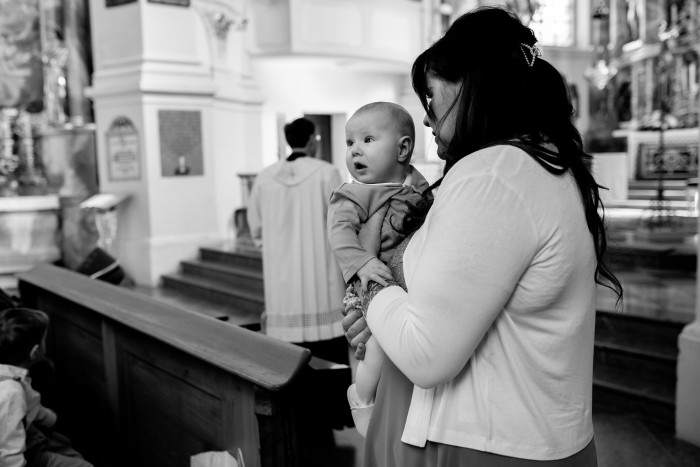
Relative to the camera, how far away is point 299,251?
4.12 metres

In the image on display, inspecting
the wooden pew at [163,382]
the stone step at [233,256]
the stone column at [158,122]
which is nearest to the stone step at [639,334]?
the wooden pew at [163,382]

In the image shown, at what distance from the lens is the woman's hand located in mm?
1282

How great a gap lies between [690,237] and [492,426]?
6.66 m

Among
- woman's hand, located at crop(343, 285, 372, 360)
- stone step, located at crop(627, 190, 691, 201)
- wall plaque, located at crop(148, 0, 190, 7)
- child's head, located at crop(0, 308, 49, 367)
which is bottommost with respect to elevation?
stone step, located at crop(627, 190, 691, 201)

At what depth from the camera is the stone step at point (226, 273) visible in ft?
22.7

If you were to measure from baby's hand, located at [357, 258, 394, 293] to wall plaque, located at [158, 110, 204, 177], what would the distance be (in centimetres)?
732

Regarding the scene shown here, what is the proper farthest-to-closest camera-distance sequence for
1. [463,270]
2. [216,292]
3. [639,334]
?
[216,292] < [639,334] < [463,270]

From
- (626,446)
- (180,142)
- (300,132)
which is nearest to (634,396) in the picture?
(626,446)

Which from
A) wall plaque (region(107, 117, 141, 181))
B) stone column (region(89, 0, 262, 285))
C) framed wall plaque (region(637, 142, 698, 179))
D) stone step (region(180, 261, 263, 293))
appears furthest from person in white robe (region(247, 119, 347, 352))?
framed wall plaque (region(637, 142, 698, 179))

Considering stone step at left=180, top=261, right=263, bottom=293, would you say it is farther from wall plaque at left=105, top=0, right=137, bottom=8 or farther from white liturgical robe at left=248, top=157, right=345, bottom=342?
wall plaque at left=105, top=0, right=137, bottom=8

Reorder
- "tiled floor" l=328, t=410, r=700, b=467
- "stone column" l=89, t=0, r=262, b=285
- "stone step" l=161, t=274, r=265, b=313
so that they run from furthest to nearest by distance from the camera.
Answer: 1. "stone column" l=89, t=0, r=262, b=285
2. "stone step" l=161, t=274, r=265, b=313
3. "tiled floor" l=328, t=410, r=700, b=467

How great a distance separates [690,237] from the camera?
6895mm

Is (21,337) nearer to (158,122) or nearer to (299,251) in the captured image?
(299,251)

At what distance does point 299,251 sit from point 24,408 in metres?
2.14
